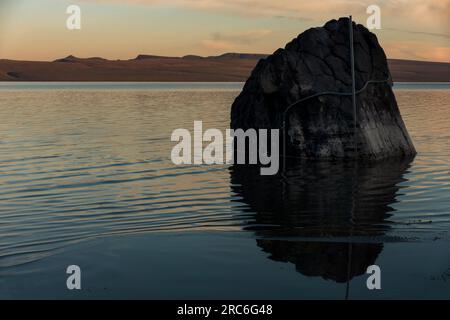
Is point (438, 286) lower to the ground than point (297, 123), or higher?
lower

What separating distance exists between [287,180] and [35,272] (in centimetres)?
1370

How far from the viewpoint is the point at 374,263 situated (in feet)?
42.7

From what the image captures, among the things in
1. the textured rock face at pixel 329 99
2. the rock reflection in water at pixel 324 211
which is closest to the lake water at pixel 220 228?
the rock reflection in water at pixel 324 211

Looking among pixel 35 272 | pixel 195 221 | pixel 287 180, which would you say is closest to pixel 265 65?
pixel 287 180

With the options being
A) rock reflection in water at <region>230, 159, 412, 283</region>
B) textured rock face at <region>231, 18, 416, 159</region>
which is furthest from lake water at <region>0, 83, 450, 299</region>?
textured rock face at <region>231, 18, 416, 159</region>

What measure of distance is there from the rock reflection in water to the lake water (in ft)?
0.14

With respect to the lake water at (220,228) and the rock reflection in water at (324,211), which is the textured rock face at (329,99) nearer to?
the rock reflection in water at (324,211)

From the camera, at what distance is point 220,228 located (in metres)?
16.5

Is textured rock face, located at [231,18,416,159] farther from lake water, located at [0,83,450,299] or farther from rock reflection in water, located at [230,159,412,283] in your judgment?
lake water, located at [0,83,450,299]

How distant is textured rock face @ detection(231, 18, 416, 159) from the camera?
28797 millimetres

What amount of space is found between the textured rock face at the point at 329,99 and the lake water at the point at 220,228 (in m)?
1.28

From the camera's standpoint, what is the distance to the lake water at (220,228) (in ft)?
38.8

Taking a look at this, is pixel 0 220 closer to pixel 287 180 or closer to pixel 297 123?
pixel 287 180
